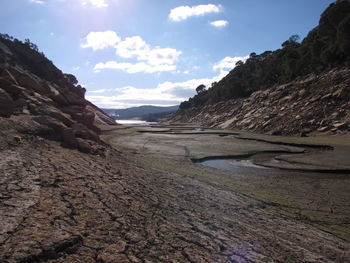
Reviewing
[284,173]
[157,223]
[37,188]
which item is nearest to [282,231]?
[157,223]

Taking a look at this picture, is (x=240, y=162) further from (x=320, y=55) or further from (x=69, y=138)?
(x=320, y=55)

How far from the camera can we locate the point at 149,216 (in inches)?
281

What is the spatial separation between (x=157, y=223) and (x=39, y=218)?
280 centimetres

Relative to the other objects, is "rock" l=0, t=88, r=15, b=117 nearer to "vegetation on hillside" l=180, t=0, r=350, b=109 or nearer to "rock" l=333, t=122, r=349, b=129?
"rock" l=333, t=122, r=349, b=129

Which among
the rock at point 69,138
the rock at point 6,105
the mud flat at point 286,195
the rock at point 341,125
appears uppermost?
the rock at point 6,105

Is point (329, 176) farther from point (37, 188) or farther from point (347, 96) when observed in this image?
point (347, 96)

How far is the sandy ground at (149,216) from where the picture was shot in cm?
492

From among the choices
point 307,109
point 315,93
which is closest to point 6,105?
point 307,109

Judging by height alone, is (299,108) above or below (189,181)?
above

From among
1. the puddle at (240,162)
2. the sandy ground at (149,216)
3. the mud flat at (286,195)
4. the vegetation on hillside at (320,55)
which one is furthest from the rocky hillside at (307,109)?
the sandy ground at (149,216)

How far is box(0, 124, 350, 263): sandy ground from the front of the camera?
194 inches

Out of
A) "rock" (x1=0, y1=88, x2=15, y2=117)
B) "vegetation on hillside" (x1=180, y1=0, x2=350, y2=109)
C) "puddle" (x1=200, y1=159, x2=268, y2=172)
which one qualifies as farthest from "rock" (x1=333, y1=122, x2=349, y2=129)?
"rock" (x1=0, y1=88, x2=15, y2=117)

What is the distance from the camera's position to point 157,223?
671 centimetres

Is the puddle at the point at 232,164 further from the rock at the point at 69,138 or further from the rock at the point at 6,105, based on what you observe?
the rock at the point at 6,105
